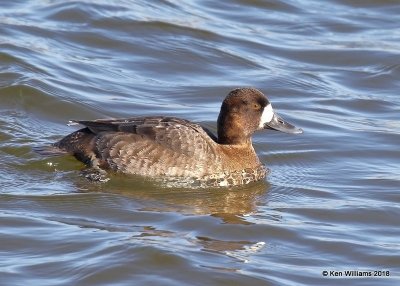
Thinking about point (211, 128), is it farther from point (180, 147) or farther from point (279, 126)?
point (180, 147)

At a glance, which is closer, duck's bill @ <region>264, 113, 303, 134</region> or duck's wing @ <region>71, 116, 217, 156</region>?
duck's wing @ <region>71, 116, 217, 156</region>

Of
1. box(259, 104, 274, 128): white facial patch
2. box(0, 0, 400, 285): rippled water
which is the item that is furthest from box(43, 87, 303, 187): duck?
box(0, 0, 400, 285): rippled water

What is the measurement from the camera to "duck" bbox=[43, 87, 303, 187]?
1010 centimetres

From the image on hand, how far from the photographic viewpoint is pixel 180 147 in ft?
33.1

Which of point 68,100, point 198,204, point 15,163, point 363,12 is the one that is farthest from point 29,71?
point 363,12

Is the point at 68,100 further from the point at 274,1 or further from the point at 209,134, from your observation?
the point at 274,1

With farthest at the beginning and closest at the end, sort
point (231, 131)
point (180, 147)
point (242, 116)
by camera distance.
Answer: point (231, 131) < point (242, 116) < point (180, 147)

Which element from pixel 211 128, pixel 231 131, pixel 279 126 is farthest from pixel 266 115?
pixel 211 128

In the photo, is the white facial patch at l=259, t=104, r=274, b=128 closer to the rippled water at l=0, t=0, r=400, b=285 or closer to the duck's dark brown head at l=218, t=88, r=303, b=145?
the duck's dark brown head at l=218, t=88, r=303, b=145

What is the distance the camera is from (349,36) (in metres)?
15.7

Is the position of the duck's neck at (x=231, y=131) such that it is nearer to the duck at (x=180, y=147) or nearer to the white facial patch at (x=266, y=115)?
the duck at (x=180, y=147)

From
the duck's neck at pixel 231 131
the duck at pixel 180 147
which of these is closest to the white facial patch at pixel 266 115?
the duck at pixel 180 147

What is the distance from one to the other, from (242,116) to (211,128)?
1.72 metres

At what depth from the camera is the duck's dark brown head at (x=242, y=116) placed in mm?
10312
